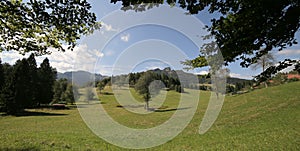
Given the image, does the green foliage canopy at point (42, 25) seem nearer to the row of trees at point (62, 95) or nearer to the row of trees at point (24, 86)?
the row of trees at point (24, 86)

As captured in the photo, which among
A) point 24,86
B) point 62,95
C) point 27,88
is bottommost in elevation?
point 62,95

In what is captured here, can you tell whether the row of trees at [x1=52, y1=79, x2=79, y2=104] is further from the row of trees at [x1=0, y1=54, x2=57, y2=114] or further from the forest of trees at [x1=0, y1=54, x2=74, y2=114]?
the row of trees at [x1=0, y1=54, x2=57, y2=114]

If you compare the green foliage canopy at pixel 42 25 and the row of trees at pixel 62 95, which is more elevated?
the green foliage canopy at pixel 42 25

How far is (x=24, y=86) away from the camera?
52438 millimetres

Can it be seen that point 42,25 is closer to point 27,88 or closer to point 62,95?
point 27,88

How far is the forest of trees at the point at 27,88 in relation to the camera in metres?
47.3

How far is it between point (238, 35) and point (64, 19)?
5.04m

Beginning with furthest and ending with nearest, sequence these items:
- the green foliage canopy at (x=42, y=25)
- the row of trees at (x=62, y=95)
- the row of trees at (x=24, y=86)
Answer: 1. the row of trees at (x=62, y=95)
2. the row of trees at (x=24, y=86)
3. the green foliage canopy at (x=42, y=25)

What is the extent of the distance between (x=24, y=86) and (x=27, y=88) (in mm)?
1740

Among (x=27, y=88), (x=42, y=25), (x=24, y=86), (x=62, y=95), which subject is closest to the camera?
(x=42, y=25)

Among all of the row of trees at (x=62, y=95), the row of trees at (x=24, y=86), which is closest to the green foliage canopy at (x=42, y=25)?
the row of trees at (x=24, y=86)

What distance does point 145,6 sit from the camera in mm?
3512

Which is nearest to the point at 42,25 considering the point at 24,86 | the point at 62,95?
the point at 24,86

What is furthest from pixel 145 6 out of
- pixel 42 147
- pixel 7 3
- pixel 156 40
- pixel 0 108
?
pixel 0 108
